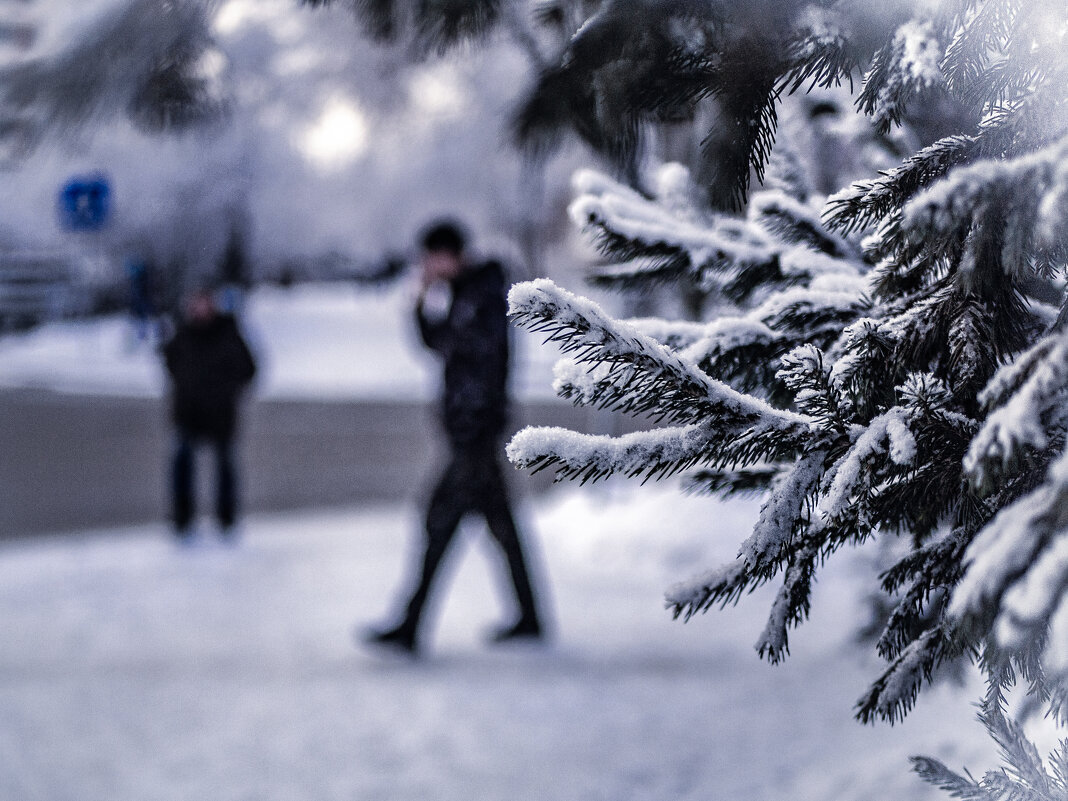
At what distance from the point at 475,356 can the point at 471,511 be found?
2.09 ft

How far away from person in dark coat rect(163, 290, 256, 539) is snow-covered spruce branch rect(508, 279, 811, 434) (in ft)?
18.2

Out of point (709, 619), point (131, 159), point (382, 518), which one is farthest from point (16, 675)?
point (131, 159)

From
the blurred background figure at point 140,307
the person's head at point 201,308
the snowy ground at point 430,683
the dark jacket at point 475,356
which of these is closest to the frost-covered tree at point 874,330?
the snowy ground at point 430,683

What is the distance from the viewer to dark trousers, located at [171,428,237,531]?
6.46 metres

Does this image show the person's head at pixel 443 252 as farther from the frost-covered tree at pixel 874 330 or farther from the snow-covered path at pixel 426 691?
the frost-covered tree at pixel 874 330

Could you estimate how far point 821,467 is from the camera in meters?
1.37

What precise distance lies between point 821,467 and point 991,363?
0.80 feet

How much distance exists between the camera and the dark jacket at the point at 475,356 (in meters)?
4.47

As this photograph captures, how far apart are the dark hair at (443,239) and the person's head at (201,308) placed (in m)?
2.45

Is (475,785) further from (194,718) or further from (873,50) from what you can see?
(873,50)

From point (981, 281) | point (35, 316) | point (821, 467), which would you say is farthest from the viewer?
point (35, 316)

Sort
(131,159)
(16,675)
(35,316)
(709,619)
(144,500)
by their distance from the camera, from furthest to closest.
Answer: (35,316) < (131,159) < (144,500) < (709,619) < (16,675)

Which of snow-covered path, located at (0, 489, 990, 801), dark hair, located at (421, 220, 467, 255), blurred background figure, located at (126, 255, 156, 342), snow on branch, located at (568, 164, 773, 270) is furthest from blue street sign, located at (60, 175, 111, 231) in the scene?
blurred background figure, located at (126, 255, 156, 342)

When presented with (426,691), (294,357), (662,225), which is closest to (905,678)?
(662,225)
